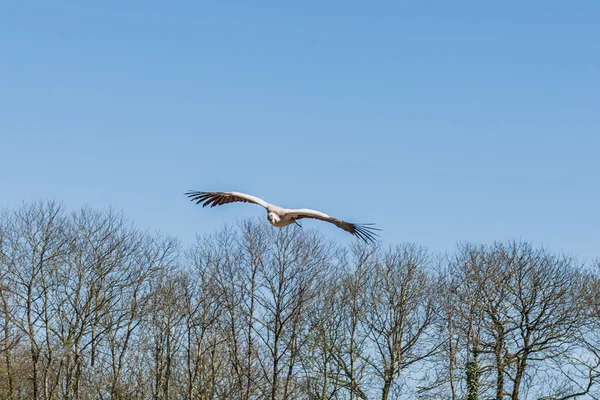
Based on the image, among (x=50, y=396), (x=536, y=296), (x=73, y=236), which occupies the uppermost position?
(x=73, y=236)

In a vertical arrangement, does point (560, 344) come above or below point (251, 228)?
below

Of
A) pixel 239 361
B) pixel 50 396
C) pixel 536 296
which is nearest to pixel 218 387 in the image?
pixel 239 361

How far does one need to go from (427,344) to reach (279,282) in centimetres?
685

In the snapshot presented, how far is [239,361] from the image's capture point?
140 feet

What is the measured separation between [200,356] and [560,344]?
14.6 meters

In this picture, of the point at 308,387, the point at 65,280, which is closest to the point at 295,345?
the point at 308,387

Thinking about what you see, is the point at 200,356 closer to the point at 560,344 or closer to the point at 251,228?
the point at 251,228

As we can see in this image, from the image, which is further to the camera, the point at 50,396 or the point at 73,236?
the point at 73,236

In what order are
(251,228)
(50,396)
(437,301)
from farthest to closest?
(251,228) < (437,301) < (50,396)

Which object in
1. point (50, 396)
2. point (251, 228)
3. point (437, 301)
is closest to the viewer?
point (50, 396)

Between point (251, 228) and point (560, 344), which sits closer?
point (560, 344)

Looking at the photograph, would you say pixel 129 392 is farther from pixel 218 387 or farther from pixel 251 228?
pixel 251 228

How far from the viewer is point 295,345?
4125 cm

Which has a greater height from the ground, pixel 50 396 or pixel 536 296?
pixel 536 296
